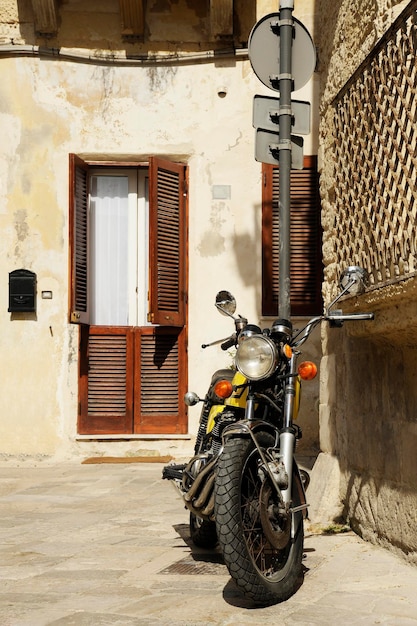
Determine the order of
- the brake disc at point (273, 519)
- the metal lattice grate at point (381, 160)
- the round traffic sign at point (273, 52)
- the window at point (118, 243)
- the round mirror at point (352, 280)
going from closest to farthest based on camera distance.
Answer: the brake disc at point (273, 519), the metal lattice grate at point (381, 160), the round mirror at point (352, 280), the round traffic sign at point (273, 52), the window at point (118, 243)

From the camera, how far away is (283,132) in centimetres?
528

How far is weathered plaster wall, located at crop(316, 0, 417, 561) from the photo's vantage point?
4508 millimetres

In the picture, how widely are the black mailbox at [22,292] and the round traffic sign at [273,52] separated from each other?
449 cm

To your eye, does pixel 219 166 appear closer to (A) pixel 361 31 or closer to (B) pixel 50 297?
(B) pixel 50 297

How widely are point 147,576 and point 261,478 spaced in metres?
0.86

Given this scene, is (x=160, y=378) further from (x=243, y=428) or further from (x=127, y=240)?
(x=243, y=428)

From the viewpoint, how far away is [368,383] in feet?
17.0

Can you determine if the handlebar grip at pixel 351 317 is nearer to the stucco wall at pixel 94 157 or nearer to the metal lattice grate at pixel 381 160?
the metal lattice grate at pixel 381 160

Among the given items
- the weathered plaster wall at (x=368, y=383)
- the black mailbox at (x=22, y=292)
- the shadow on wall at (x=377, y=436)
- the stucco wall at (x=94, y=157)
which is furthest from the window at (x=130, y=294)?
the shadow on wall at (x=377, y=436)

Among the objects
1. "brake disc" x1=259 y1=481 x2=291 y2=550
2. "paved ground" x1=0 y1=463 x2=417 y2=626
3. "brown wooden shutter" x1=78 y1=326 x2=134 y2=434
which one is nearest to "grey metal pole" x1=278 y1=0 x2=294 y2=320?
"brake disc" x1=259 y1=481 x2=291 y2=550

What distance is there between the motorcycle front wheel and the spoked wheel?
2.77 ft

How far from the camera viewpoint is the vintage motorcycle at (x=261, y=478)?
361 centimetres

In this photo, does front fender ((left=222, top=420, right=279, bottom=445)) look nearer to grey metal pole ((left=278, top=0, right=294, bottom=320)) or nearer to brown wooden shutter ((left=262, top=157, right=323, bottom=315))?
grey metal pole ((left=278, top=0, right=294, bottom=320))

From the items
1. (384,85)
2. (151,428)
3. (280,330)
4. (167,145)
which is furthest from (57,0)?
(280,330)
